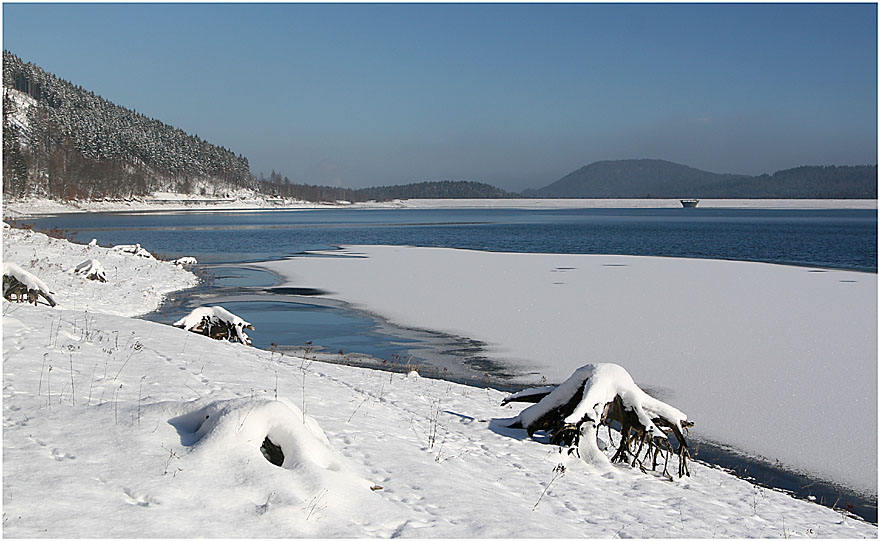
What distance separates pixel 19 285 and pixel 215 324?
169 inches

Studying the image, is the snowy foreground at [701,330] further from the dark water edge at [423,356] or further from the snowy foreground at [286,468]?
the snowy foreground at [286,468]

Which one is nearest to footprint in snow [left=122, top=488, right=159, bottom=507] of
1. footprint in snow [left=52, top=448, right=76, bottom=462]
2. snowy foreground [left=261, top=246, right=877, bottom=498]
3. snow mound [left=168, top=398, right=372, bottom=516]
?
snow mound [left=168, top=398, right=372, bottom=516]

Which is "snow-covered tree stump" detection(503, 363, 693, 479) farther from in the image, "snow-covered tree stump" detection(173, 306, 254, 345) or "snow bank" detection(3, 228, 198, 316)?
"snow bank" detection(3, 228, 198, 316)

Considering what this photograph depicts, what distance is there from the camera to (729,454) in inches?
381

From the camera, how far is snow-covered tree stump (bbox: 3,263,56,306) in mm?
14648

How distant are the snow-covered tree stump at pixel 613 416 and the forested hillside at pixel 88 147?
112 meters

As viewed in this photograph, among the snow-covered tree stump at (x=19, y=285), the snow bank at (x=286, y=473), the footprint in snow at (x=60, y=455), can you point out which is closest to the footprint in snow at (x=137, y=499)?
the snow bank at (x=286, y=473)

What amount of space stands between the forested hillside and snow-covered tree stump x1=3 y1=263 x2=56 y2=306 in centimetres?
10124

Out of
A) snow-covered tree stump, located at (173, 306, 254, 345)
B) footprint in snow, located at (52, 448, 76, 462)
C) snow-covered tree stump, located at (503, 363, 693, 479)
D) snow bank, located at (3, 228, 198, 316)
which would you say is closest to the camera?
footprint in snow, located at (52, 448, 76, 462)

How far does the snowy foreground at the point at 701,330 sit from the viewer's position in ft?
34.9

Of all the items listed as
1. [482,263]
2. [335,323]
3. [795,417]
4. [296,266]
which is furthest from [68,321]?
[482,263]

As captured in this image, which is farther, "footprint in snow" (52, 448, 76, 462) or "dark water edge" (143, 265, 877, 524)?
"dark water edge" (143, 265, 877, 524)

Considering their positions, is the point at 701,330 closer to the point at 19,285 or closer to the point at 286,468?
the point at 286,468

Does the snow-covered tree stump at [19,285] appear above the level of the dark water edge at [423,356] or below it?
above
